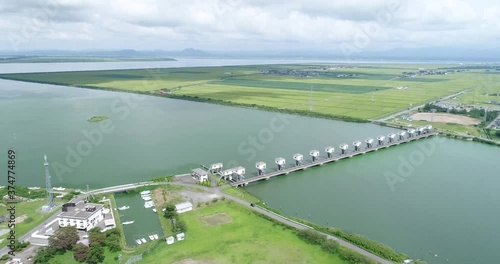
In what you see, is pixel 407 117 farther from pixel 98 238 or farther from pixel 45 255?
pixel 45 255

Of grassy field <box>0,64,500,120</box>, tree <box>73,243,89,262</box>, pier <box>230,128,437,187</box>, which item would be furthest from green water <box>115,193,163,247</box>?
grassy field <box>0,64,500,120</box>

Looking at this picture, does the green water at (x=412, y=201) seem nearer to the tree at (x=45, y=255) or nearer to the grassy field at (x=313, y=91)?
the tree at (x=45, y=255)

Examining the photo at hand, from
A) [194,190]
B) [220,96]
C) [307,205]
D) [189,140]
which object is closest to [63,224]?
[194,190]

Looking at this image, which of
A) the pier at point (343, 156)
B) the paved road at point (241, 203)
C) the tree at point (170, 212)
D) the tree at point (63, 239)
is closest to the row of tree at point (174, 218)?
the tree at point (170, 212)

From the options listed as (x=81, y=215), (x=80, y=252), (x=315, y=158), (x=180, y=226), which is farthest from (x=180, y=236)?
(x=315, y=158)

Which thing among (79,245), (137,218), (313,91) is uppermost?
(313,91)
